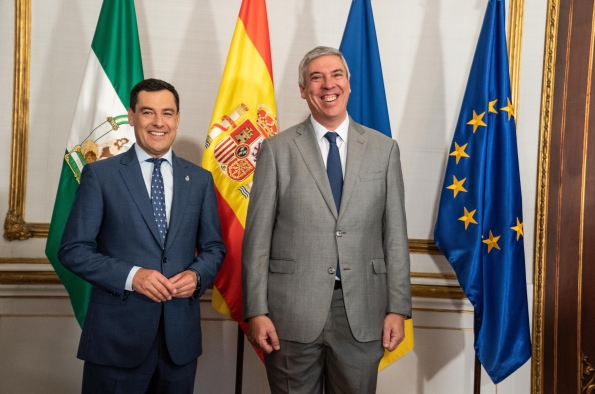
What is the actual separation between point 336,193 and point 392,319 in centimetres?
48

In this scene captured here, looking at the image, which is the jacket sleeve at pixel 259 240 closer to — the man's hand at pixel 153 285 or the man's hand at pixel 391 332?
the man's hand at pixel 153 285

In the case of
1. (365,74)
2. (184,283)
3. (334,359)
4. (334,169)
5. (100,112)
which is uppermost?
(365,74)

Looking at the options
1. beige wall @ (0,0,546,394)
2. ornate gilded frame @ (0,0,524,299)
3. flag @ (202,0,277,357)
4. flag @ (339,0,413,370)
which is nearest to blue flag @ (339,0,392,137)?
flag @ (339,0,413,370)

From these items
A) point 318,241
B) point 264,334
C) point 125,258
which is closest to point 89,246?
point 125,258

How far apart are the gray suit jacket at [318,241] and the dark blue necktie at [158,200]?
0.29 meters

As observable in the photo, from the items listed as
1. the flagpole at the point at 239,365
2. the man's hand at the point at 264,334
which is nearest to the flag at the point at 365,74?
the flagpole at the point at 239,365

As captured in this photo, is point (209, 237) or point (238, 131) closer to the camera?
point (209, 237)

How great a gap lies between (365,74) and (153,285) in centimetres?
164

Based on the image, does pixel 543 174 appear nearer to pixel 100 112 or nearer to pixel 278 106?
pixel 278 106

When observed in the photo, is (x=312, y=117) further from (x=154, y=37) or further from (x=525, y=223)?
(x=525, y=223)

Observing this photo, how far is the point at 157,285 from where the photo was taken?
189 centimetres

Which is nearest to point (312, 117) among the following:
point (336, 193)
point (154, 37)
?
point (336, 193)

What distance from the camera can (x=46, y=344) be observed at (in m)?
3.15

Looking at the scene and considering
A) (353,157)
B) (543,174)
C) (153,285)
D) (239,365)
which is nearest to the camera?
(153,285)
